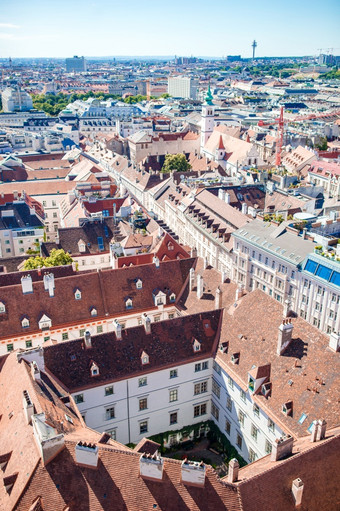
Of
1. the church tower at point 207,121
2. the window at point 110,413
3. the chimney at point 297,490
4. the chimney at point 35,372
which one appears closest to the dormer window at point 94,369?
the window at point 110,413

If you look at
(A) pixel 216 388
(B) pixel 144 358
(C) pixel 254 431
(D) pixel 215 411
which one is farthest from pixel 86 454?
(D) pixel 215 411

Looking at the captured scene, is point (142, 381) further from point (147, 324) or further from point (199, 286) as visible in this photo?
point (199, 286)

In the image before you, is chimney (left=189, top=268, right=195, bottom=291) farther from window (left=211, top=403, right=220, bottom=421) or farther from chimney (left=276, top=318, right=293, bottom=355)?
chimney (left=276, top=318, right=293, bottom=355)

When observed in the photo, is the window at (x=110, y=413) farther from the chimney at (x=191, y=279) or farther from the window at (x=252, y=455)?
the chimney at (x=191, y=279)

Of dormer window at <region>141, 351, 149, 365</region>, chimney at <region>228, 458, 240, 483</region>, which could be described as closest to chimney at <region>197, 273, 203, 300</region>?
dormer window at <region>141, 351, 149, 365</region>

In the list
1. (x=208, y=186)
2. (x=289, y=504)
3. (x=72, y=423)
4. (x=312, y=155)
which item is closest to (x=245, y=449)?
(x=289, y=504)

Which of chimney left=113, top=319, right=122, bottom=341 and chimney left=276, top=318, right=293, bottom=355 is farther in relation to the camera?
chimney left=113, top=319, right=122, bottom=341

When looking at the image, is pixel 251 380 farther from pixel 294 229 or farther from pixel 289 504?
pixel 294 229
